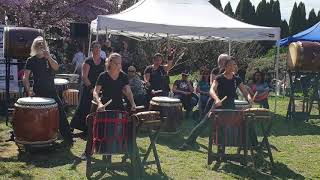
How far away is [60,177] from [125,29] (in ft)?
15.5

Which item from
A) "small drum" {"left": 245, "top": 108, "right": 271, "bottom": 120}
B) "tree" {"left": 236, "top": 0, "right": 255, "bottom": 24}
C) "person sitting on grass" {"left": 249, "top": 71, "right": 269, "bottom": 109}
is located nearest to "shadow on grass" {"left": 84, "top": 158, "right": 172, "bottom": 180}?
"small drum" {"left": 245, "top": 108, "right": 271, "bottom": 120}

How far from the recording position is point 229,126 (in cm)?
659

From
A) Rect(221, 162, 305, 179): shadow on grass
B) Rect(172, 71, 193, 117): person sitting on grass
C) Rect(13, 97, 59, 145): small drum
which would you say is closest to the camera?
Rect(221, 162, 305, 179): shadow on grass

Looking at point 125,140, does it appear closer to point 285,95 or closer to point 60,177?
point 60,177

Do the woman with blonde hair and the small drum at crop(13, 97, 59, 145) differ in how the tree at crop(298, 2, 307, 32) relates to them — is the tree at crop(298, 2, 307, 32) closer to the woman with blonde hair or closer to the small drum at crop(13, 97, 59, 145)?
the woman with blonde hair

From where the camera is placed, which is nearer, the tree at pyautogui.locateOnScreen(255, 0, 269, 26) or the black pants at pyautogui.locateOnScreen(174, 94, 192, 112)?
the black pants at pyautogui.locateOnScreen(174, 94, 192, 112)

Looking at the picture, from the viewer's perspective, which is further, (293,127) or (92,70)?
(293,127)

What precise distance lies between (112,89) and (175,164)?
1.59 m

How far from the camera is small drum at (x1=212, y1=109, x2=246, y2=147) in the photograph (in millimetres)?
6566

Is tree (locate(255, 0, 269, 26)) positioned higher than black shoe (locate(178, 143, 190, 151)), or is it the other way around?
tree (locate(255, 0, 269, 26))

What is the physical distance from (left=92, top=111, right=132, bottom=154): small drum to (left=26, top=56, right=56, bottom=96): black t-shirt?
6.12 ft

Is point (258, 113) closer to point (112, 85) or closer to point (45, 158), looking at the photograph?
point (112, 85)

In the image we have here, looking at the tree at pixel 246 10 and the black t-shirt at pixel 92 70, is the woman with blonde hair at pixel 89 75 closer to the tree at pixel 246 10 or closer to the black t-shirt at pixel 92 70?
the black t-shirt at pixel 92 70

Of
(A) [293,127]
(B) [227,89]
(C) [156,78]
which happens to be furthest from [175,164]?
(A) [293,127]
